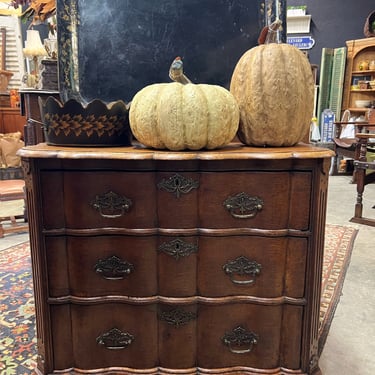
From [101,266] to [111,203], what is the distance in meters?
0.21

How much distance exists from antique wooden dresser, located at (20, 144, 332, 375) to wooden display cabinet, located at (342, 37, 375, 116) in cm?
537

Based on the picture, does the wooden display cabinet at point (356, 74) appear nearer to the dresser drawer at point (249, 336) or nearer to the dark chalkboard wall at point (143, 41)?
the dark chalkboard wall at point (143, 41)

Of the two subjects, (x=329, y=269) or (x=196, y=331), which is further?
(x=329, y=269)

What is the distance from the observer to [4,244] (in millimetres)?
2693

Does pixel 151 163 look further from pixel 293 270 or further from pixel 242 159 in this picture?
pixel 293 270

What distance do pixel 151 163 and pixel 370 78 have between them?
19.8 ft

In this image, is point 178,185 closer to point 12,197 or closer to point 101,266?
point 101,266

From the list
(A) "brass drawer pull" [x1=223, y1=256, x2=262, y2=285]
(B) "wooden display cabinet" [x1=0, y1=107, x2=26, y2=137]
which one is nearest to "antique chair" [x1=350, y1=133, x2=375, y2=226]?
(A) "brass drawer pull" [x1=223, y1=256, x2=262, y2=285]

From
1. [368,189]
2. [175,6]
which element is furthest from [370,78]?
[175,6]

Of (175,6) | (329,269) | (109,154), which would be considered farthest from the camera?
(329,269)

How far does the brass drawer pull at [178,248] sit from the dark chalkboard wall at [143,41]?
28.7 inches

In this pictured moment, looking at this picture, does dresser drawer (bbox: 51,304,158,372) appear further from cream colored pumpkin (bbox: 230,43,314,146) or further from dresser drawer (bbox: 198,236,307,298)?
cream colored pumpkin (bbox: 230,43,314,146)

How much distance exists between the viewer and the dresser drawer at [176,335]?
3.82 feet

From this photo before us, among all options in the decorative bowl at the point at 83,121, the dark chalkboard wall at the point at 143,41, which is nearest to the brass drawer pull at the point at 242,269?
the decorative bowl at the point at 83,121
